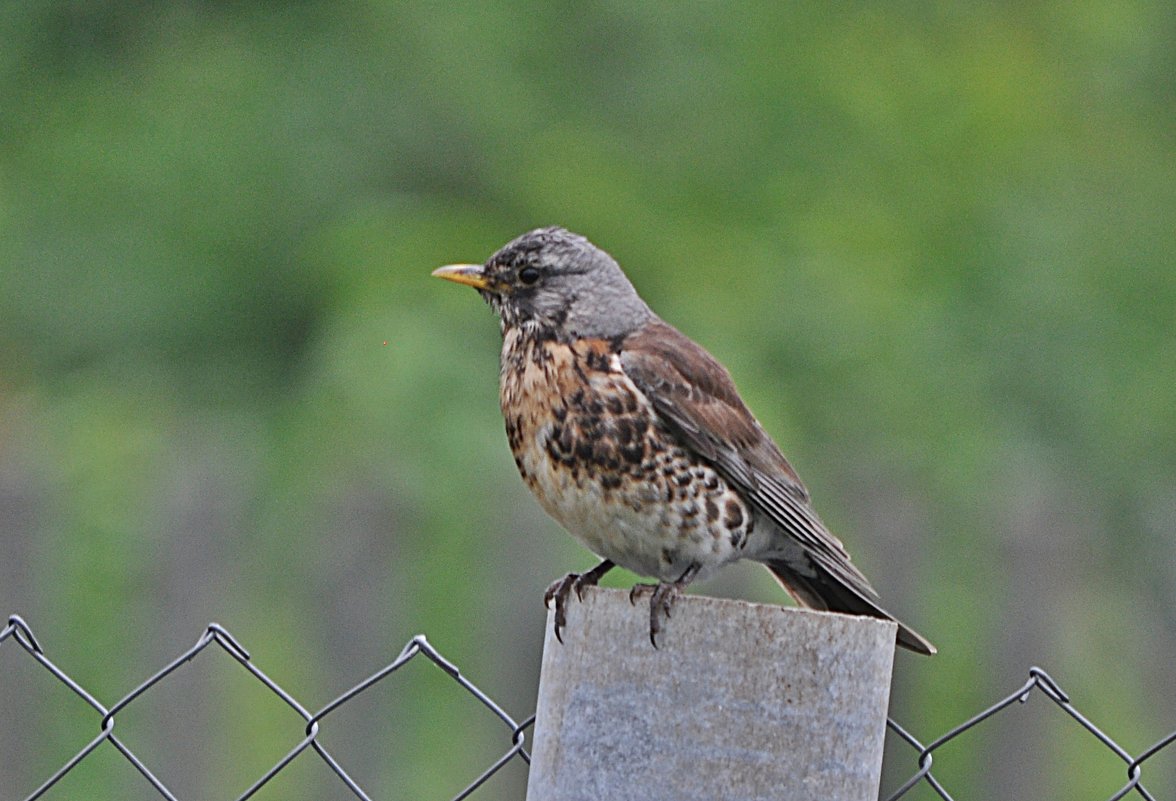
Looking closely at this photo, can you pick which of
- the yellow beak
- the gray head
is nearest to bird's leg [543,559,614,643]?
the gray head

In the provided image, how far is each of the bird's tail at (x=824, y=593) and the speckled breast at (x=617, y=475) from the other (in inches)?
6.9

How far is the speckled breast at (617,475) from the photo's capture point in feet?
11.9

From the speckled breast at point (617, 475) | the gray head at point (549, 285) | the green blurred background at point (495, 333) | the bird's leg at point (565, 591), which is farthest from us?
the green blurred background at point (495, 333)

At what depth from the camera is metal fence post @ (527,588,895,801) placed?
2.32 metres

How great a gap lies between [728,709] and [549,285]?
5.88 ft

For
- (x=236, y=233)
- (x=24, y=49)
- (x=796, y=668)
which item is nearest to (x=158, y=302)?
(x=236, y=233)

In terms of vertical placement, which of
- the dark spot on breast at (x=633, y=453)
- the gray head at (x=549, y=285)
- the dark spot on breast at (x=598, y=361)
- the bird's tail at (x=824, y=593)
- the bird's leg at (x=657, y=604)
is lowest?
the bird's tail at (x=824, y=593)

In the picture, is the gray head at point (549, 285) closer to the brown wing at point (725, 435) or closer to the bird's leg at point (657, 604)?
the brown wing at point (725, 435)

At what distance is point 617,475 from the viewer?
3.62 meters

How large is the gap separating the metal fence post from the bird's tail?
126 cm

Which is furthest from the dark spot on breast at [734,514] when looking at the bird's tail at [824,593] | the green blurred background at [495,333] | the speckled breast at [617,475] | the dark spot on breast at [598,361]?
the green blurred background at [495,333]

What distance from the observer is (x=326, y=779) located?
441 cm

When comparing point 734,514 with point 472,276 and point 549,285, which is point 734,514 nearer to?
point 549,285

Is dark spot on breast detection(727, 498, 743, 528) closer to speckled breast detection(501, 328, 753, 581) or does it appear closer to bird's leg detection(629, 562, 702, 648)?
speckled breast detection(501, 328, 753, 581)
